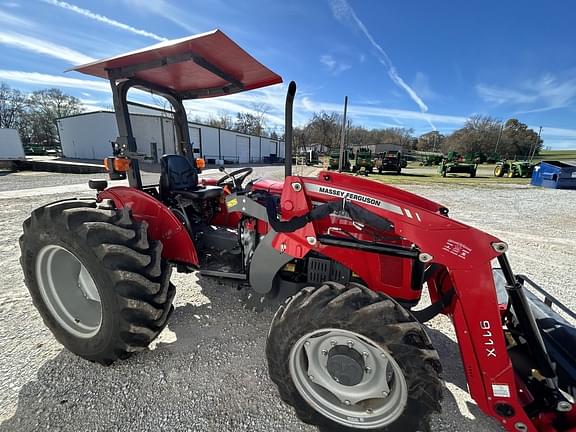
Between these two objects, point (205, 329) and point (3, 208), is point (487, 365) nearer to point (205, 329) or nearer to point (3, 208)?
point (205, 329)

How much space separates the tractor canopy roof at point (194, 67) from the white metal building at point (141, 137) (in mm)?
18317

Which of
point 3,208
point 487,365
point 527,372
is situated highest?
point 487,365

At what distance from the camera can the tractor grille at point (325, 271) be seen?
209 cm

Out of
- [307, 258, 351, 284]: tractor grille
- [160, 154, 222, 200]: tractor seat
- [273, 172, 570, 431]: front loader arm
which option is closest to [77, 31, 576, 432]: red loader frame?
[273, 172, 570, 431]: front loader arm

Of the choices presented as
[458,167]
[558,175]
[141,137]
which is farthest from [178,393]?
[141,137]

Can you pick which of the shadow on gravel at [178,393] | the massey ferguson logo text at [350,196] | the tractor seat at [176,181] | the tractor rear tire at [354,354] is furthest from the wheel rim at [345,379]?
the tractor seat at [176,181]

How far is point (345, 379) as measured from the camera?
1656 mm

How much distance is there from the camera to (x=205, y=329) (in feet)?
8.63

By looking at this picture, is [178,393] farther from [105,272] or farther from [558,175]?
[558,175]

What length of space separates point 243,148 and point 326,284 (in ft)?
136

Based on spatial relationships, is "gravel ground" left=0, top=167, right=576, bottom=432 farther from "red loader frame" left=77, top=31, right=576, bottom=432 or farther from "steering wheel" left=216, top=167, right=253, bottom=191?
"steering wheel" left=216, top=167, right=253, bottom=191

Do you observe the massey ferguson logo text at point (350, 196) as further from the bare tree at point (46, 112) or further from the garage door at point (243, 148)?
the bare tree at point (46, 112)

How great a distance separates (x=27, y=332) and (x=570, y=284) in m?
6.10

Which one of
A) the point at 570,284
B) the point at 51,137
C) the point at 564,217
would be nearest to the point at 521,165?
the point at 564,217
